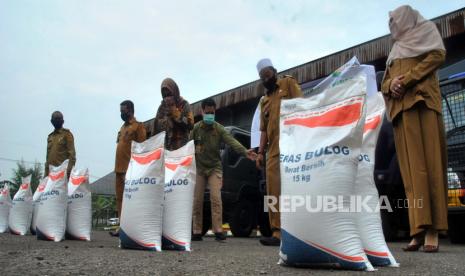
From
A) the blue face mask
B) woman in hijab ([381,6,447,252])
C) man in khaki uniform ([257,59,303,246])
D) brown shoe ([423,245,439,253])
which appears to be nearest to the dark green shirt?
the blue face mask

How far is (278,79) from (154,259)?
2407 mm

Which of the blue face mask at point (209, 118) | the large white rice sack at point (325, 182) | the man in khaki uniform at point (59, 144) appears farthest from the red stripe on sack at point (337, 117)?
the man in khaki uniform at point (59, 144)

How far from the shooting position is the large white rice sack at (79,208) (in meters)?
5.37

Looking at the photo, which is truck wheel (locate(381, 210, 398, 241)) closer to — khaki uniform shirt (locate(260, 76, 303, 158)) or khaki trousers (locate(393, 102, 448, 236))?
khaki trousers (locate(393, 102, 448, 236))

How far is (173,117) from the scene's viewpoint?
513 cm

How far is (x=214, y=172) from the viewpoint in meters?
5.43

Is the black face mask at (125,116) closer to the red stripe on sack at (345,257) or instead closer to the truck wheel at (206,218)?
the truck wheel at (206,218)

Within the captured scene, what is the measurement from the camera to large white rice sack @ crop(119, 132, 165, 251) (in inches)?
146

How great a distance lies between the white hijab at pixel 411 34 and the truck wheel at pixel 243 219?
13.1 feet

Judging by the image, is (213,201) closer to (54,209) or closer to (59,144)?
(54,209)

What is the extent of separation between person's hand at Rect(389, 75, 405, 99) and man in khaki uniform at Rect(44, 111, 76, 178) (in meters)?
4.52

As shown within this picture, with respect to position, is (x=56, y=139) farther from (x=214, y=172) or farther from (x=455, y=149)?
(x=455, y=149)

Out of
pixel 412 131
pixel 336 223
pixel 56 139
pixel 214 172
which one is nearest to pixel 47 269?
pixel 336 223

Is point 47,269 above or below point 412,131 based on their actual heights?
below
